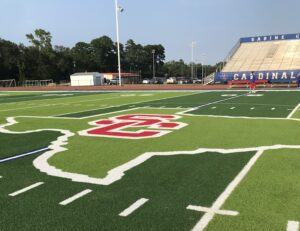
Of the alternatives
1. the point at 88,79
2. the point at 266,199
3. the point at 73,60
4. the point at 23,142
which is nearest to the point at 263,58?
the point at 88,79

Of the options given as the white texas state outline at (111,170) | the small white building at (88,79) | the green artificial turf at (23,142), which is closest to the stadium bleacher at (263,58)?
the small white building at (88,79)

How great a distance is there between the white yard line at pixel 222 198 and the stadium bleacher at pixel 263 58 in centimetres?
3766

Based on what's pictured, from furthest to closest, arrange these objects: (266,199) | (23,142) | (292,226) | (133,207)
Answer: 1. (23,142)
2. (266,199)
3. (133,207)
4. (292,226)

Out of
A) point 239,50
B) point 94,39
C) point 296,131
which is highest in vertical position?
point 94,39

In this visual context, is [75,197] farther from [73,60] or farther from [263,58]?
[73,60]

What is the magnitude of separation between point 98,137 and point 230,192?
4.81 metres

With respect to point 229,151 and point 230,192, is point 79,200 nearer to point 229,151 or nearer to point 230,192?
point 230,192

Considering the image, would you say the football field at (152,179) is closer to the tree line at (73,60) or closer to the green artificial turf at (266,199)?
the green artificial turf at (266,199)

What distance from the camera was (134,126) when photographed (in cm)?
1059

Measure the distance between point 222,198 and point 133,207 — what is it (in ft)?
3.66

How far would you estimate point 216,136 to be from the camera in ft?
28.9

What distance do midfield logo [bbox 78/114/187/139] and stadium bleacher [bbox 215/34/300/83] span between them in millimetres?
32315

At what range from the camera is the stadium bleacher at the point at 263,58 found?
44.6 m

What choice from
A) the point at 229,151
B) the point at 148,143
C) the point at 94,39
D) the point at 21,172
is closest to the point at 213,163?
the point at 229,151
